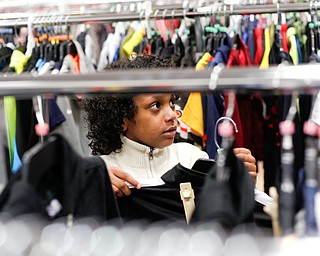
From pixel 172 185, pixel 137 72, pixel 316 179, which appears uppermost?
pixel 137 72

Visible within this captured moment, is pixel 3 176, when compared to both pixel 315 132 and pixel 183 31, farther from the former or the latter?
pixel 183 31

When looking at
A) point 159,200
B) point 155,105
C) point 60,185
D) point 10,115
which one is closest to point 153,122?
point 155,105

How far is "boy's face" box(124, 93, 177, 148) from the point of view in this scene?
1187 millimetres

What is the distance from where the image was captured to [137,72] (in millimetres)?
667

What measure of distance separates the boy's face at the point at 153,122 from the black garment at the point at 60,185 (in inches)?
16.1

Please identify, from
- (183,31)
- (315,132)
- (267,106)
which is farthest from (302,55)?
(315,132)

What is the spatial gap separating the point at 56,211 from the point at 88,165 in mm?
83

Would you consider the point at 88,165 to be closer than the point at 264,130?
Yes

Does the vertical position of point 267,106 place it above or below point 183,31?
below

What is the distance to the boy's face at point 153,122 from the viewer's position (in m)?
1.19

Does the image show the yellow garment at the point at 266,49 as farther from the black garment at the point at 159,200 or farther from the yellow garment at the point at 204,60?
the black garment at the point at 159,200

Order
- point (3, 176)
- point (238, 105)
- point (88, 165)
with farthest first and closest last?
1. point (238, 105)
2. point (3, 176)
3. point (88, 165)

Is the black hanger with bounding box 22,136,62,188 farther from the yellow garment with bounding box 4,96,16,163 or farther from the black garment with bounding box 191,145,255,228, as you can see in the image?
the yellow garment with bounding box 4,96,16,163

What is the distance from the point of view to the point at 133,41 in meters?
1.98
